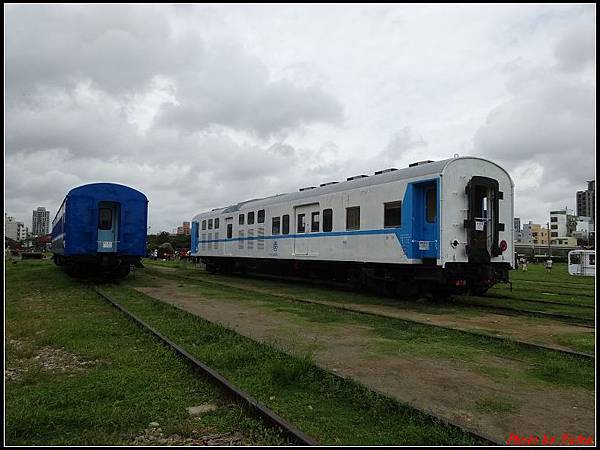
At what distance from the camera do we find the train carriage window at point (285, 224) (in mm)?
18344

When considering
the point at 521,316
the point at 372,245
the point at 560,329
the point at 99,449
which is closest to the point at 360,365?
the point at 99,449

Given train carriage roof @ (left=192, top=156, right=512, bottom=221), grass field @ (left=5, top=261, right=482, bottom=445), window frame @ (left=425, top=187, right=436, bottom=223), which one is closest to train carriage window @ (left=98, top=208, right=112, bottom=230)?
train carriage roof @ (left=192, top=156, right=512, bottom=221)

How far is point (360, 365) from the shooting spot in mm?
6258

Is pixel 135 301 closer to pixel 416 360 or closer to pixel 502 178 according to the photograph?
pixel 416 360

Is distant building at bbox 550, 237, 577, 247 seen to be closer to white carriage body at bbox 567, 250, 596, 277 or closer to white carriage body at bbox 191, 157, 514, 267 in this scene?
white carriage body at bbox 567, 250, 596, 277

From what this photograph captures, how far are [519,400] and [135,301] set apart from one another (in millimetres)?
10253

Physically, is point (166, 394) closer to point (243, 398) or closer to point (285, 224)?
point (243, 398)

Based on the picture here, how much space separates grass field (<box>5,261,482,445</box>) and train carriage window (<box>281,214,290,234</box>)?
32.5 ft

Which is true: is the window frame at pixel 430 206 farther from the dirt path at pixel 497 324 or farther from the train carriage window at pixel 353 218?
the train carriage window at pixel 353 218

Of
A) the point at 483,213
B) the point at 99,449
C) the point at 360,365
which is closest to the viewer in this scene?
the point at 99,449

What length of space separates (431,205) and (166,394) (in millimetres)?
9068

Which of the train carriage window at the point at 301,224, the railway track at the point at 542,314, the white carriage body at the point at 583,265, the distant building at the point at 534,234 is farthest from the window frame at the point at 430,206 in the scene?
the distant building at the point at 534,234

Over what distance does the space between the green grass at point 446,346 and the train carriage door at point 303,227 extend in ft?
17.8

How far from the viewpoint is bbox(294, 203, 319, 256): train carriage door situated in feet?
55.8
